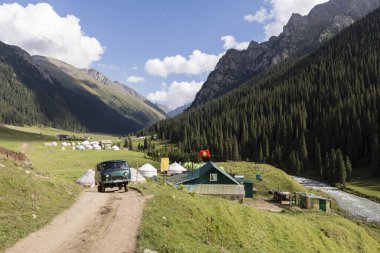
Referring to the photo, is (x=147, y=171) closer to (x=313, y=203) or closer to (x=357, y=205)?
(x=313, y=203)

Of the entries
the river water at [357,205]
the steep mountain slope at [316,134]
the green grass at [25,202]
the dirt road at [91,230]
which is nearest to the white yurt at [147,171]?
the river water at [357,205]

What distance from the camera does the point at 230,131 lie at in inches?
7461

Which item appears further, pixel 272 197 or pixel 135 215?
pixel 272 197

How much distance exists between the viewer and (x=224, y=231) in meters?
23.8

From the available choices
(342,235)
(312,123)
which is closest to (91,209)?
(342,235)

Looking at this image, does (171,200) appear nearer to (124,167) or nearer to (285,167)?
(124,167)

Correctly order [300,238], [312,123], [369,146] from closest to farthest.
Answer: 1. [300,238]
2. [369,146]
3. [312,123]

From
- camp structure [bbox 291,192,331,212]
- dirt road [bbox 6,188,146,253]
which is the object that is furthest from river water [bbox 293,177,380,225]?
dirt road [bbox 6,188,146,253]

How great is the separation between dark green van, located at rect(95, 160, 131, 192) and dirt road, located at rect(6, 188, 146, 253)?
677 centimetres

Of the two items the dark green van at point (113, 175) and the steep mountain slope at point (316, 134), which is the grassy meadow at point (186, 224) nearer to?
the dark green van at point (113, 175)

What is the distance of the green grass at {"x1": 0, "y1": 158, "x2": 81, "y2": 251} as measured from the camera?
18406 millimetres

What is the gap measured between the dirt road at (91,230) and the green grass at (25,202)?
64cm

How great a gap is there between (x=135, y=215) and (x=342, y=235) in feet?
82.4

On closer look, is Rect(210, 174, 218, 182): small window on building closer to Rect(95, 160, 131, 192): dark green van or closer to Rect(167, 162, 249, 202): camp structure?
Rect(167, 162, 249, 202): camp structure
